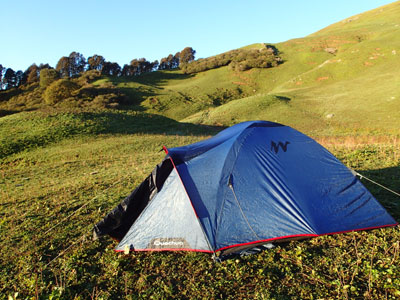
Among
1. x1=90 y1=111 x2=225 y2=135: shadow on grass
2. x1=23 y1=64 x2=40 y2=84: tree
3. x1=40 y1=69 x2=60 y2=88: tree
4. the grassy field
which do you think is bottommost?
the grassy field

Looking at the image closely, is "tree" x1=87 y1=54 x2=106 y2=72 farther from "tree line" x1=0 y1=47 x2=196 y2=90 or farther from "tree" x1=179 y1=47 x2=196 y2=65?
"tree" x1=179 y1=47 x2=196 y2=65

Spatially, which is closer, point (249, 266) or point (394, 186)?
point (249, 266)

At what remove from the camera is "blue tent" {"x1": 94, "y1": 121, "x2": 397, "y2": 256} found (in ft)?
19.1

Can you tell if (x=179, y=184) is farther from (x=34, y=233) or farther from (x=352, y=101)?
(x=352, y=101)

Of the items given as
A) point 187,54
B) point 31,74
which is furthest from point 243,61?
point 31,74

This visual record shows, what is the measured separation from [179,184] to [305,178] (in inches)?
122

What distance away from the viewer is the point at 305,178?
646 cm

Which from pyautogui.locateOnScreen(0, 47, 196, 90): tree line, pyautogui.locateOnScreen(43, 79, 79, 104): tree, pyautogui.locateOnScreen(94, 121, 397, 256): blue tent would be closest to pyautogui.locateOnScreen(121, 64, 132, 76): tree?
pyautogui.locateOnScreen(0, 47, 196, 90): tree line

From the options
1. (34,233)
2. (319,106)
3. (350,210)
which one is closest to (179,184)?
(350,210)

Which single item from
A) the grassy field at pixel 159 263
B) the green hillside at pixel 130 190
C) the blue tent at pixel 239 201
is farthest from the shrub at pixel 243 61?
the blue tent at pixel 239 201

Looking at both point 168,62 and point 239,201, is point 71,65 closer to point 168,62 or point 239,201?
point 168,62

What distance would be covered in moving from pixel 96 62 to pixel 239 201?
349ft

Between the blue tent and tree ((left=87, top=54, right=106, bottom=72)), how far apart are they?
104 m

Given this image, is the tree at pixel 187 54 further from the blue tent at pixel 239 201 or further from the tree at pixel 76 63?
the blue tent at pixel 239 201
